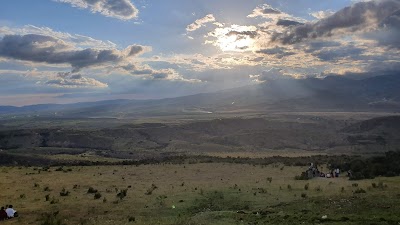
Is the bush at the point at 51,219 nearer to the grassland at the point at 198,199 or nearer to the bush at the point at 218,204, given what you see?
the grassland at the point at 198,199

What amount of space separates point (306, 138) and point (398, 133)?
3210 cm

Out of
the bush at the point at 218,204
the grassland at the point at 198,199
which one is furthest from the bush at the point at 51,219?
the bush at the point at 218,204

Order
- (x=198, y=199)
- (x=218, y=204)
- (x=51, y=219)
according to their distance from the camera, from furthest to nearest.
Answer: (x=198, y=199) → (x=218, y=204) → (x=51, y=219)

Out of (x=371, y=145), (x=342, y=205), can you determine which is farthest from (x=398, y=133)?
(x=342, y=205)

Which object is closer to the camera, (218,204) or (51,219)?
(51,219)

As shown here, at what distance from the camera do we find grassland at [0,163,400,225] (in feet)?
77.5

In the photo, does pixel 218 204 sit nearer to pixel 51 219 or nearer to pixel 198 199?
pixel 198 199

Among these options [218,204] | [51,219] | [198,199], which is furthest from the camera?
[198,199]

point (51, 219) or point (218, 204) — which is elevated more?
point (51, 219)

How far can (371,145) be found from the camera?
124188 millimetres

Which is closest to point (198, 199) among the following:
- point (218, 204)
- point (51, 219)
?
point (218, 204)

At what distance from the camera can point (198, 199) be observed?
32.5 metres

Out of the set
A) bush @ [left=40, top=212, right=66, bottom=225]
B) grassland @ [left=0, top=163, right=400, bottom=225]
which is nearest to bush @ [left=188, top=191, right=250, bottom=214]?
grassland @ [left=0, top=163, right=400, bottom=225]

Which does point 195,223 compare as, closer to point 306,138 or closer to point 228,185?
point 228,185
